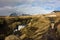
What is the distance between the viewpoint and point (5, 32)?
3314 millimetres

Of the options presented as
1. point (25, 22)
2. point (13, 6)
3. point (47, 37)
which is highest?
point (13, 6)

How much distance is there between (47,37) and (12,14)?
0.93 m

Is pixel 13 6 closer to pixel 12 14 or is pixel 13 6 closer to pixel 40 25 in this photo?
pixel 12 14

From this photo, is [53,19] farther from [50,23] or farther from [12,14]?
[12,14]

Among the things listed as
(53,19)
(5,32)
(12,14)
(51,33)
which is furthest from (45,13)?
(5,32)

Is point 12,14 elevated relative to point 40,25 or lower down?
elevated

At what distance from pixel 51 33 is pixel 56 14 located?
1.47 ft

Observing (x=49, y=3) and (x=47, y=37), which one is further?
(x=49, y=3)

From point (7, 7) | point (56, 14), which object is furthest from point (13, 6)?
point (56, 14)

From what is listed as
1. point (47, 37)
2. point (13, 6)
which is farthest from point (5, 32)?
point (47, 37)

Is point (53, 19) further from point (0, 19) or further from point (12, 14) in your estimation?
point (0, 19)

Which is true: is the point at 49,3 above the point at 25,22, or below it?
above

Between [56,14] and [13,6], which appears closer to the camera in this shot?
[56,14]

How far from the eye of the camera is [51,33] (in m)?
3.24
